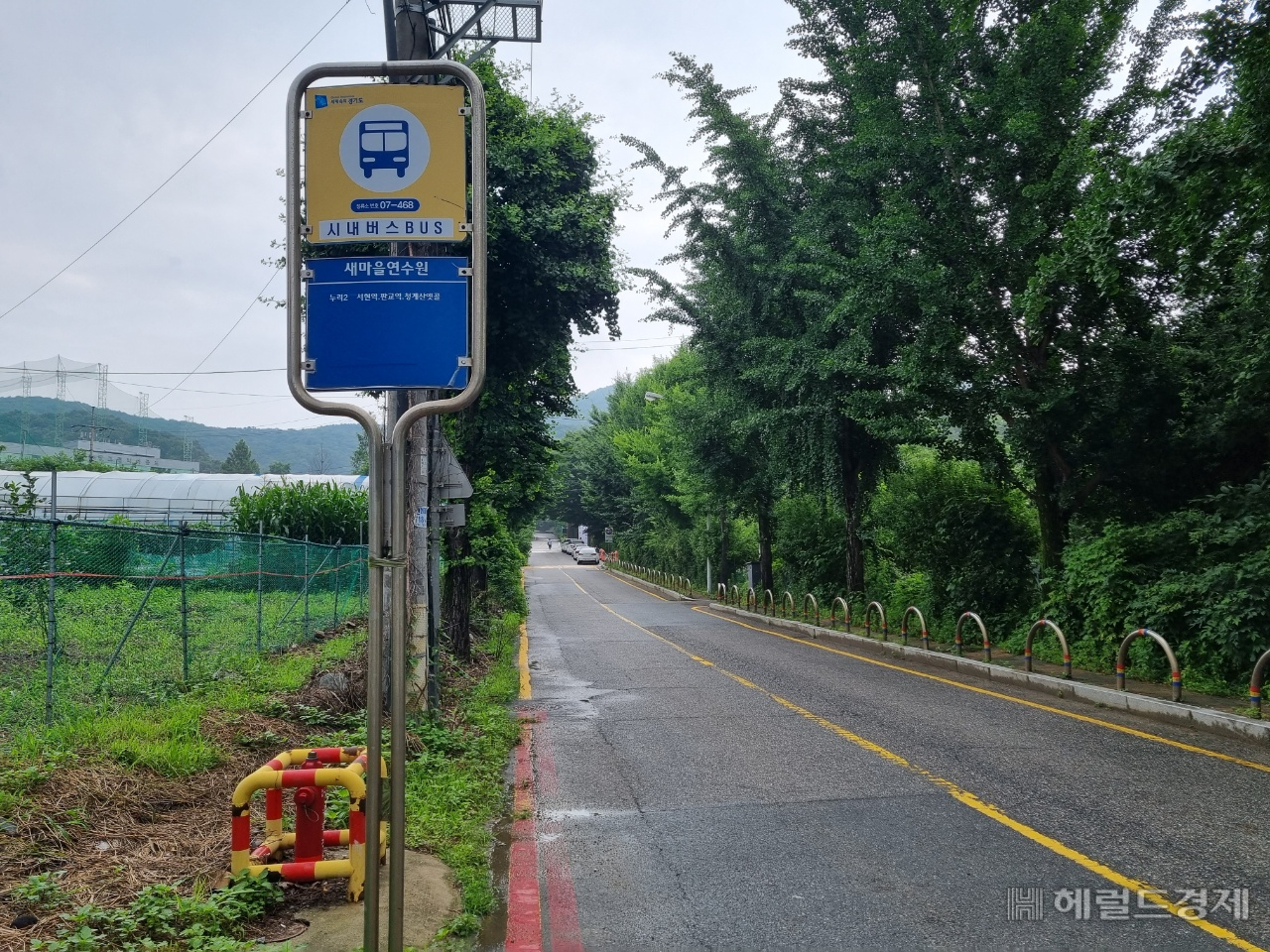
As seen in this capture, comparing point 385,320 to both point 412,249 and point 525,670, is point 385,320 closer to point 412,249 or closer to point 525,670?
point 412,249

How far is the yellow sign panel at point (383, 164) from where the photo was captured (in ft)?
10.5

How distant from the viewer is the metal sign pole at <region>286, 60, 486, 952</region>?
287cm

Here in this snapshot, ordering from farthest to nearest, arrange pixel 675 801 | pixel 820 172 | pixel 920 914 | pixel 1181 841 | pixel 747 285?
pixel 747 285 < pixel 820 172 < pixel 675 801 < pixel 1181 841 < pixel 920 914

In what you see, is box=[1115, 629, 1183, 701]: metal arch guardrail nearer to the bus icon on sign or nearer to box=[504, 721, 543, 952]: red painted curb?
box=[504, 721, 543, 952]: red painted curb

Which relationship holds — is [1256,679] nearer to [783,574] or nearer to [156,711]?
[156,711]

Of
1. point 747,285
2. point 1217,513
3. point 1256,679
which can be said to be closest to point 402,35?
point 1256,679

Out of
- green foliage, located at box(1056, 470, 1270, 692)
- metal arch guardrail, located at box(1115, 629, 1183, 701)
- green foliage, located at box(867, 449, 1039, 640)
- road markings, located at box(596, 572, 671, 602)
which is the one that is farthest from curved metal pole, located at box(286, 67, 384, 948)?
road markings, located at box(596, 572, 671, 602)

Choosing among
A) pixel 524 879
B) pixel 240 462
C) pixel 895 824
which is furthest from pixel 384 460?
pixel 240 462

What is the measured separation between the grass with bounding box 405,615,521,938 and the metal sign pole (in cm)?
179

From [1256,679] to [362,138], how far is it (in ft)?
31.1

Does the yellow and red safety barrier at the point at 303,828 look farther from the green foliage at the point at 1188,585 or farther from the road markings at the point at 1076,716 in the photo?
the green foliage at the point at 1188,585

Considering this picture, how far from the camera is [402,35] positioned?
860cm

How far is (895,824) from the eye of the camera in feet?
19.7

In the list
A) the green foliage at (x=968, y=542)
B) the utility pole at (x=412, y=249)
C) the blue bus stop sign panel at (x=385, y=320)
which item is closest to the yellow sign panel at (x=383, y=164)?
the blue bus stop sign panel at (x=385, y=320)
